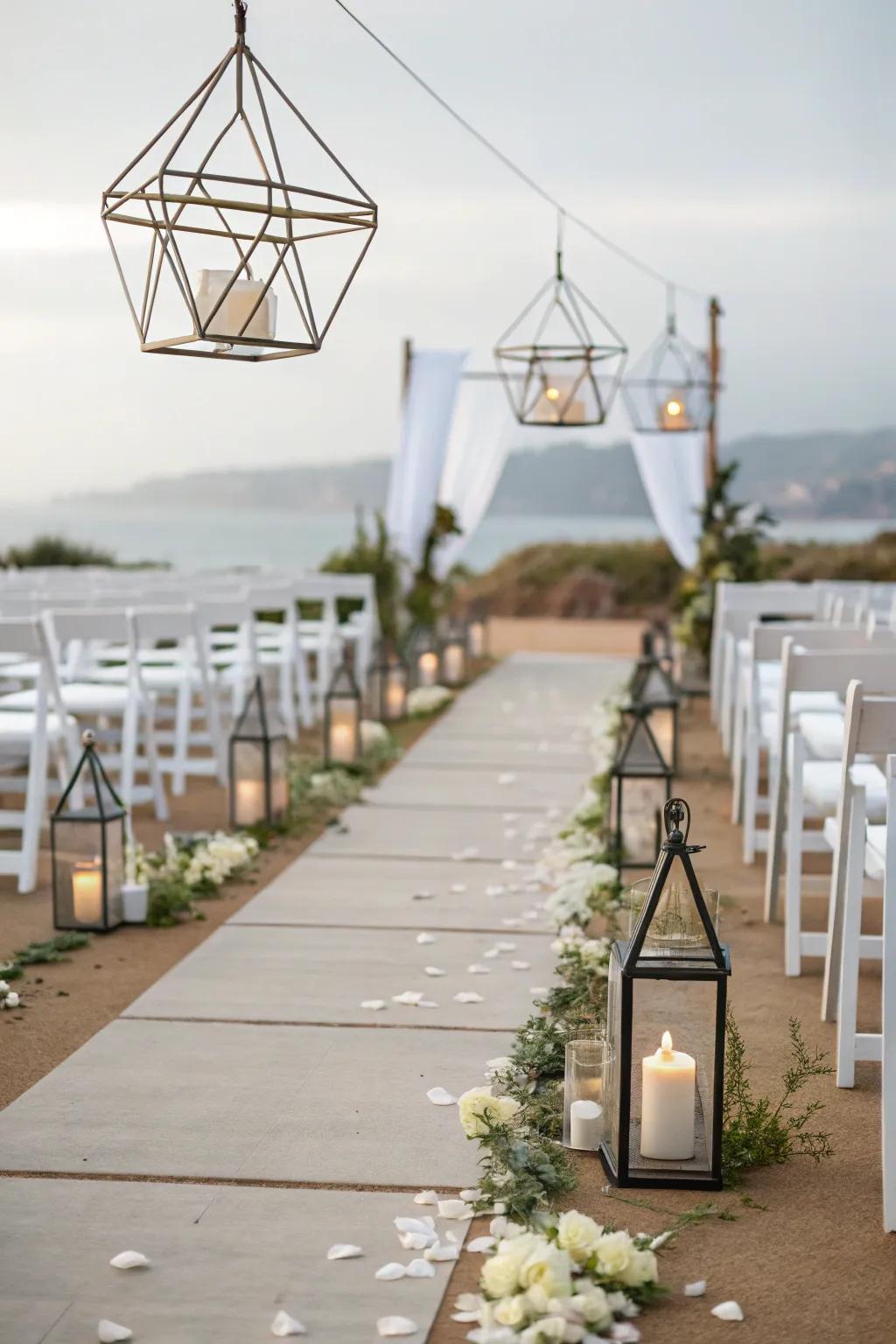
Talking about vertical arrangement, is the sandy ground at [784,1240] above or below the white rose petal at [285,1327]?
below

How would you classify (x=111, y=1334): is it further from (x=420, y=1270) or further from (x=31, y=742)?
(x=31, y=742)

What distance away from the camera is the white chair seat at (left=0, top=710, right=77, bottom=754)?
4504 mm

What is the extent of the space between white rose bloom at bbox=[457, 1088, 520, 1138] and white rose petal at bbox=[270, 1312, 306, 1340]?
2.07ft

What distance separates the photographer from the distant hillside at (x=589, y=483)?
20.8 meters

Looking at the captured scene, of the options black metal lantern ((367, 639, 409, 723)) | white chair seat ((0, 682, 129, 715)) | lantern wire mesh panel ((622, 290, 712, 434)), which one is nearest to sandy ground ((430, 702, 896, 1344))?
white chair seat ((0, 682, 129, 715))

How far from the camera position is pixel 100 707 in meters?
5.29

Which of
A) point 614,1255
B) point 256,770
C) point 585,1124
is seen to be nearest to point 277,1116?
point 585,1124

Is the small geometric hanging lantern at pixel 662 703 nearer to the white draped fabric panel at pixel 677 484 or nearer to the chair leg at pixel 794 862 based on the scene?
the chair leg at pixel 794 862

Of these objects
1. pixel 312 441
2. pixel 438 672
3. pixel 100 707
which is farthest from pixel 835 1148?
pixel 312 441

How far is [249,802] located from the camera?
5.30 metres

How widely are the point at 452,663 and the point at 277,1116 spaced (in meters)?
7.26

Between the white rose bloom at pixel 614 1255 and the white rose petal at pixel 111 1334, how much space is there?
63cm

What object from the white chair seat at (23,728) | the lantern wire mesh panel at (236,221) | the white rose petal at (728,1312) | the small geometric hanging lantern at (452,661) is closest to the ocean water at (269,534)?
the lantern wire mesh panel at (236,221)

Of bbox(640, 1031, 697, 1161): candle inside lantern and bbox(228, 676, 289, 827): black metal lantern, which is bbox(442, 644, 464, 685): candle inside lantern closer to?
bbox(228, 676, 289, 827): black metal lantern
